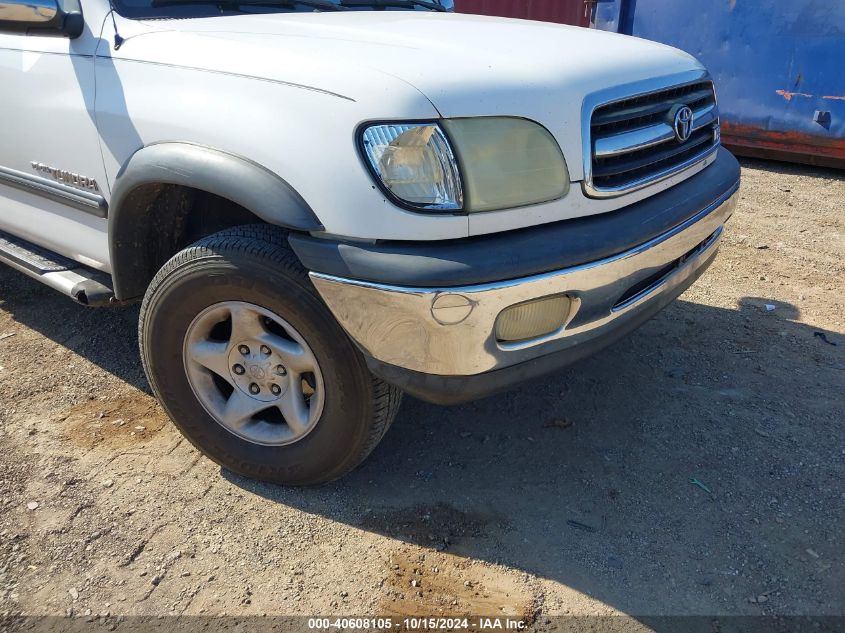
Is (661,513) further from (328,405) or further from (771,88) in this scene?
(771,88)

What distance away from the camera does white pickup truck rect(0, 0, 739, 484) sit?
1.93 metres

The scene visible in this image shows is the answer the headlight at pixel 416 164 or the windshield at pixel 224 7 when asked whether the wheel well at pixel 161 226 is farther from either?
the headlight at pixel 416 164

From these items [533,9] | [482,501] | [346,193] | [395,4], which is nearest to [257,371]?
[346,193]

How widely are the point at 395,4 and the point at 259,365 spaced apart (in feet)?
6.37

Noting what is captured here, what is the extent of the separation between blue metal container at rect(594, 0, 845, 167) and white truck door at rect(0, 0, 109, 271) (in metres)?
6.27

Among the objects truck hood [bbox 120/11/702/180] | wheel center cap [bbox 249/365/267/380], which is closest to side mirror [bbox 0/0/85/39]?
truck hood [bbox 120/11/702/180]

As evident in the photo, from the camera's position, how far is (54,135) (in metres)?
2.72

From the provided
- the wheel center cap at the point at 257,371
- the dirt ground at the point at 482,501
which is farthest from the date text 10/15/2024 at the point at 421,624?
the wheel center cap at the point at 257,371

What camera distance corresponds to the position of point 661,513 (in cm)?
245

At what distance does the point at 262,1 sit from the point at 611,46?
1364 mm

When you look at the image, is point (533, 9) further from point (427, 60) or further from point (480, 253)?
point (480, 253)

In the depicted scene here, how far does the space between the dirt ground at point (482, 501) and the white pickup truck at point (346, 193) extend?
0.29m

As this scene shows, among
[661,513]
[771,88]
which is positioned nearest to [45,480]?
[661,513]

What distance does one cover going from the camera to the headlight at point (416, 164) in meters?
1.92
